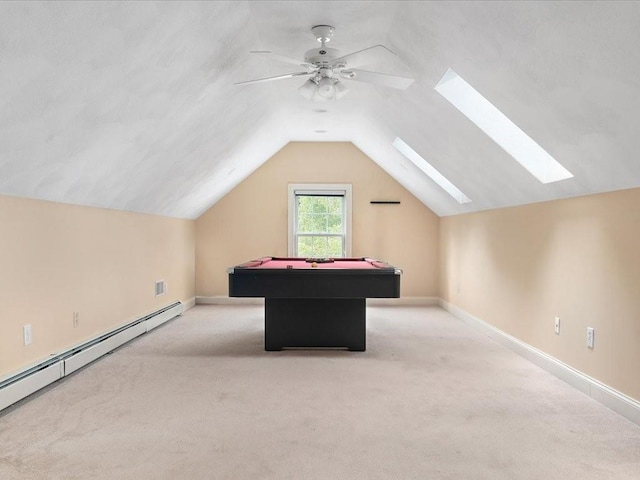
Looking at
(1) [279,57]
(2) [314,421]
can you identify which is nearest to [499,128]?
(1) [279,57]

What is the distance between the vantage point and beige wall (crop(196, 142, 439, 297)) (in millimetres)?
8039

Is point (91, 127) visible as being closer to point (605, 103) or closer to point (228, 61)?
point (228, 61)

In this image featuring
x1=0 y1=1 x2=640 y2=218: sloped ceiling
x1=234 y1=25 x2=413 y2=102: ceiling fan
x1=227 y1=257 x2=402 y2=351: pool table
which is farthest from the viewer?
x1=227 y1=257 x2=402 y2=351: pool table

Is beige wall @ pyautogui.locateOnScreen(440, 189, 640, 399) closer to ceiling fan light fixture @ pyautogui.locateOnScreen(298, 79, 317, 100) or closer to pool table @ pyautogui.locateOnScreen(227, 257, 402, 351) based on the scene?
pool table @ pyautogui.locateOnScreen(227, 257, 402, 351)

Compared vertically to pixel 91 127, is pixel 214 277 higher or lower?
lower

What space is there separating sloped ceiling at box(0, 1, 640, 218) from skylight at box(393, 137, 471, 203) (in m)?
0.65

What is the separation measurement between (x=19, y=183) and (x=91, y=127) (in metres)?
0.58

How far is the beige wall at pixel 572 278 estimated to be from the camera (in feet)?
10.3

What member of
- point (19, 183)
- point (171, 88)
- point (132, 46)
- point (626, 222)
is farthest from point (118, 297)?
point (626, 222)

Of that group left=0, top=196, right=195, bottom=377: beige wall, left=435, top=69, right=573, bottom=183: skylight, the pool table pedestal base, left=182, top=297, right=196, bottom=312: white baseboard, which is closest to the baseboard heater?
left=0, top=196, right=195, bottom=377: beige wall

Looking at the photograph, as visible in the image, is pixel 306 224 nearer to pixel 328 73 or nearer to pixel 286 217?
pixel 286 217

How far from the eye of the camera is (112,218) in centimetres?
497

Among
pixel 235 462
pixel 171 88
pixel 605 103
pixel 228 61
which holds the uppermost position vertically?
pixel 228 61

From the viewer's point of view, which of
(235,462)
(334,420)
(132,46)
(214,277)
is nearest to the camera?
(235,462)
